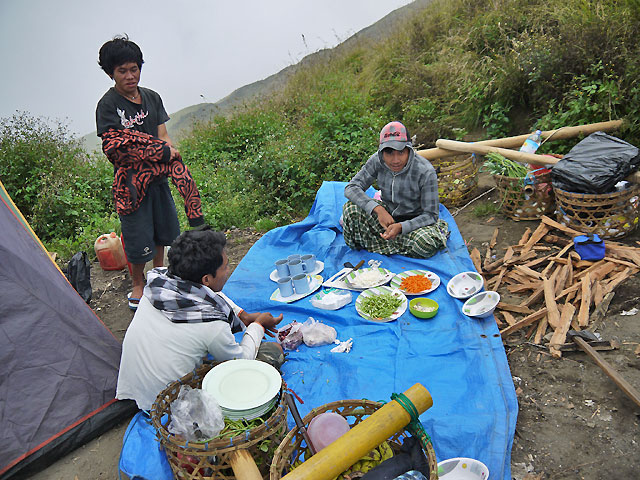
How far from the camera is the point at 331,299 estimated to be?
352 centimetres

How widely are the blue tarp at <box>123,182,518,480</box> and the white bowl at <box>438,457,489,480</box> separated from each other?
140 millimetres

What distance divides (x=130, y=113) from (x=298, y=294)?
2093 millimetres

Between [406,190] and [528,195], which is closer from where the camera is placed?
[406,190]

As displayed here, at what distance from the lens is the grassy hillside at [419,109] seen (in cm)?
502

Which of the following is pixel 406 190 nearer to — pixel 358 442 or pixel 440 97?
pixel 358 442

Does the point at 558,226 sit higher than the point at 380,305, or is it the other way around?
the point at 380,305

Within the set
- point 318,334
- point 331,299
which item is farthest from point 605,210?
point 318,334

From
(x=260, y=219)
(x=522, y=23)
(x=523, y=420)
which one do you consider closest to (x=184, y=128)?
(x=260, y=219)

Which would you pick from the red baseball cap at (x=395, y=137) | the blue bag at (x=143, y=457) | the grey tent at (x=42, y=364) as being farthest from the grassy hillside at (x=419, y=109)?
the blue bag at (x=143, y=457)

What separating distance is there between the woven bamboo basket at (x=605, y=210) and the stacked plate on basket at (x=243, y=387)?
320cm

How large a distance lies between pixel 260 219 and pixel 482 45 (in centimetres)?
491

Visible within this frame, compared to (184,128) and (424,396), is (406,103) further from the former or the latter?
(424,396)

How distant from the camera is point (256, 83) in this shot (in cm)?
1072

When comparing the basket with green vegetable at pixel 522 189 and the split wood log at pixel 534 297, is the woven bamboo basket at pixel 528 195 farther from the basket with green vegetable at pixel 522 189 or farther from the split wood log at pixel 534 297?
the split wood log at pixel 534 297
